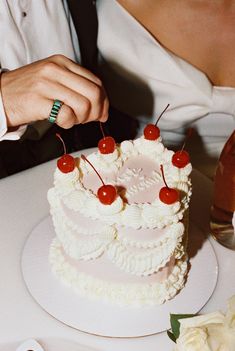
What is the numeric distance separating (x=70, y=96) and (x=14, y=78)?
19cm

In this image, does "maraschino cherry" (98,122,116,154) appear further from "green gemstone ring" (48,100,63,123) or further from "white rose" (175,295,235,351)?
"white rose" (175,295,235,351)

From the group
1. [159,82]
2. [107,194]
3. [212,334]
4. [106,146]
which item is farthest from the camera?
[159,82]

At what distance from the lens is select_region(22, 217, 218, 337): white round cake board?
76 cm

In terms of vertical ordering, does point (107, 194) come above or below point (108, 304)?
above

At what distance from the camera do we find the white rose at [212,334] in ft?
1.64

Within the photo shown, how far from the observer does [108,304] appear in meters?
0.80

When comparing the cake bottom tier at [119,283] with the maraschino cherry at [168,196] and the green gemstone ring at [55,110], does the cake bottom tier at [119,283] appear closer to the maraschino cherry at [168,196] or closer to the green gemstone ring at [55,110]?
the maraschino cherry at [168,196]

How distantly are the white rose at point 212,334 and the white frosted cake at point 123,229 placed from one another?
21 centimetres

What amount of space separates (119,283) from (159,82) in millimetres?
657

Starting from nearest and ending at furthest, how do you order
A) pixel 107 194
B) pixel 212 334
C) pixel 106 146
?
1. pixel 212 334
2. pixel 107 194
3. pixel 106 146

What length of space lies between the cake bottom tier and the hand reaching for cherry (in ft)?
0.84

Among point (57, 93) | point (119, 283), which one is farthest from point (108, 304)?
point (57, 93)

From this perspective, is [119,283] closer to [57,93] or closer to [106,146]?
[106,146]

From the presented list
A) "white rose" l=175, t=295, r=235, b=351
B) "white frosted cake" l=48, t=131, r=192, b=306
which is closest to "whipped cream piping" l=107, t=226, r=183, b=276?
"white frosted cake" l=48, t=131, r=192, b=306
